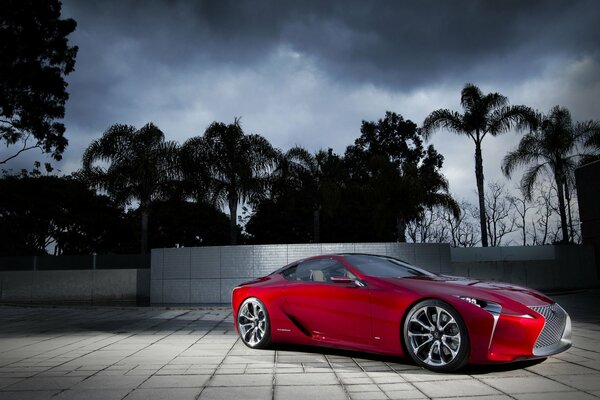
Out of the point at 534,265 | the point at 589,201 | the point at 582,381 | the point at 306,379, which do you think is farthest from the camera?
the point at 589,201

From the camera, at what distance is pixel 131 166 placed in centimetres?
2273

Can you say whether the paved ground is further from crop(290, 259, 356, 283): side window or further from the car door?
crop(290, 259, 356, 283): side window

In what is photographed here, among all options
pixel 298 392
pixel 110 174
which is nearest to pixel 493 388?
pixel 298 392

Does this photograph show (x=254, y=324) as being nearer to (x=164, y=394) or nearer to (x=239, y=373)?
(x=239, y=373)

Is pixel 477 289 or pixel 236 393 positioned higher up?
pixel 477 289

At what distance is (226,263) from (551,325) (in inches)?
471

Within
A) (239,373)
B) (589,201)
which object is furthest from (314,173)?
(239,373)

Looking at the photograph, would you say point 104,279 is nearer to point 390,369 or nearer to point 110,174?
point 110,174

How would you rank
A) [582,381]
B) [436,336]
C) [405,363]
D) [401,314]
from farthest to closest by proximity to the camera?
[405,363], [401,314], [436,336], [582,381]

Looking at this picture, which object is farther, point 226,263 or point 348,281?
point 226,263

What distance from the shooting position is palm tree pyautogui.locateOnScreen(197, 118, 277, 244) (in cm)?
2223

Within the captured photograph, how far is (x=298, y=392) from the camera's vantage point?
420 cm

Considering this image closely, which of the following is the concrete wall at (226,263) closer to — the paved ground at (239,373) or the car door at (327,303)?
the paved ground at (239,373)

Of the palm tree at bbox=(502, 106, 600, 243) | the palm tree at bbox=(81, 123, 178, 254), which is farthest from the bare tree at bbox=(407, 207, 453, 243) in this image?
the palm tree at bbox=(81, 123, 178, 254)
